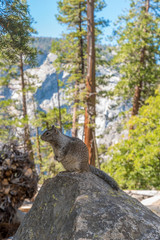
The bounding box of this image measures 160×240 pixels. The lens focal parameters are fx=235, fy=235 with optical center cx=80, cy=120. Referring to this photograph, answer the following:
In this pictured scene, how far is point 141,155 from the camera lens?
9.66 meters

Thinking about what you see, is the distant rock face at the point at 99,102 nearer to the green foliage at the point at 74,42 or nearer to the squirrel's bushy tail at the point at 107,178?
the green foliage at the point at 74,42

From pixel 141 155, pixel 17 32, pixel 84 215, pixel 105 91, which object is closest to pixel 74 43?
pixel 105 91

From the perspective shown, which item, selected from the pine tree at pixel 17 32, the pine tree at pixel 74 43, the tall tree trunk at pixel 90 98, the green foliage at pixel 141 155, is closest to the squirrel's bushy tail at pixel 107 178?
the pine tree at pixel 17 32

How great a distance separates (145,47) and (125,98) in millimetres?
3057

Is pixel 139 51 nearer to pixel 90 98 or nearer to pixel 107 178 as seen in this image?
pixel 90 98

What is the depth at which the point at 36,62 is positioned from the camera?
120 inches

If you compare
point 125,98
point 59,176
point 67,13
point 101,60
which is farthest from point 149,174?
point 67,13

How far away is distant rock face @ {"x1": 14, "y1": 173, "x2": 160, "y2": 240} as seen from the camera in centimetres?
202

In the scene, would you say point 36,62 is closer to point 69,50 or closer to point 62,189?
point 62,189

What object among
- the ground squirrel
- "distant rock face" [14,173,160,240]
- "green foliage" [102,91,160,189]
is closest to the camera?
"distant rock face" [14,173,160,240]

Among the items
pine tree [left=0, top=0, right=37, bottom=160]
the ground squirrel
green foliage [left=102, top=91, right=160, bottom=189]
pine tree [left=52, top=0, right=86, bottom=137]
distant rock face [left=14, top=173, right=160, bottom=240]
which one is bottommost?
green foliage [left=102, top=91, right=160, bottom=189]

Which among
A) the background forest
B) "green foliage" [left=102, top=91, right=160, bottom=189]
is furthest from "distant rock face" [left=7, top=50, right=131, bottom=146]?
"green foliage" [left=102, top=91, right=160, bottom=189]

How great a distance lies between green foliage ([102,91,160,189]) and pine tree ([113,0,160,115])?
287cm

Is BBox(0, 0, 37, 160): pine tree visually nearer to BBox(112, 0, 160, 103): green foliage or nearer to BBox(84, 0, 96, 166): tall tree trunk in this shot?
BBox(84, 0, 96, 166): tall tree trunk
